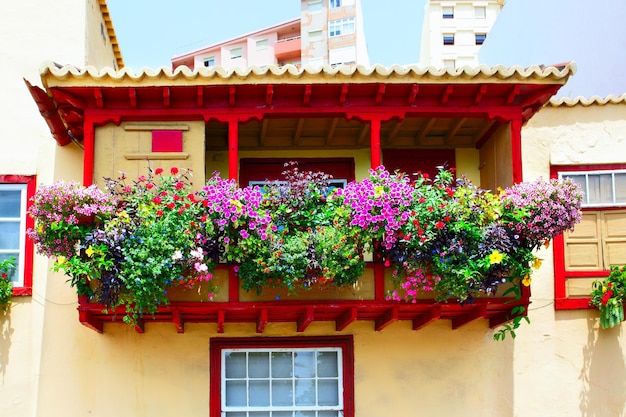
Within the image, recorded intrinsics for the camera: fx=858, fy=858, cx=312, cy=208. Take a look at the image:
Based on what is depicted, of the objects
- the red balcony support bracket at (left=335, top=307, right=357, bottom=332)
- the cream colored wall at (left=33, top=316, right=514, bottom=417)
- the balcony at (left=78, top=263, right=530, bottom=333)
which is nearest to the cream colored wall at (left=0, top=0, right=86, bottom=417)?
the cream colored wall at (left=33, top=316, right=514, bottom=417)

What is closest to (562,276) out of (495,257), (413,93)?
(495,257)

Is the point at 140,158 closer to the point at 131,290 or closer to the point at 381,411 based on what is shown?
the point at 131,290

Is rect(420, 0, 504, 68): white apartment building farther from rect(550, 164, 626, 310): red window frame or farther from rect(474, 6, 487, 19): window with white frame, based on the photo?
rect(550, 164, 626, 310): red window frame

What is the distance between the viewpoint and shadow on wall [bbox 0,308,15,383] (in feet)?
34.8

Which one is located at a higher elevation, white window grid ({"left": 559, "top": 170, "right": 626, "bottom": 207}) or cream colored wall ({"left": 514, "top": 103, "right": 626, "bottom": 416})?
white window grid ({"left": 559, "top": 170, "right": 626, "bottom": 207})

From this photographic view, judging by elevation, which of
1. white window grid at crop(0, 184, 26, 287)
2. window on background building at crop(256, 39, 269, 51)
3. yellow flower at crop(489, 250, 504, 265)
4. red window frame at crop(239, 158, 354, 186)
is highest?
window on background building at crop(256, 39, 269, 51)

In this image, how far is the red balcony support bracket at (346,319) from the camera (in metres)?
9.85

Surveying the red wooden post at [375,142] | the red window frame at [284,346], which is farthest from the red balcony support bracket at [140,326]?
the red wooden post at [375,142]

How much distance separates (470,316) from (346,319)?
4.90ft

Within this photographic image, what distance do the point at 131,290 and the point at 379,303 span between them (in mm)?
2815

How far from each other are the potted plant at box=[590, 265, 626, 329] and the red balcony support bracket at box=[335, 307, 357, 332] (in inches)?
128

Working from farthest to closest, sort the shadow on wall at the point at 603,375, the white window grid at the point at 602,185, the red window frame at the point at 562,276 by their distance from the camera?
the white window grid at the point at 602,185, the red window frame at the point at 562,276, the shadow on wall at the point at 603,375

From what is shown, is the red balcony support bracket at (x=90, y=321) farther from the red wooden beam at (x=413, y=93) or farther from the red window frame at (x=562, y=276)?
the red window frame at (x=562, y=276)

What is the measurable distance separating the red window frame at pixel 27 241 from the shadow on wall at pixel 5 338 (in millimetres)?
311
